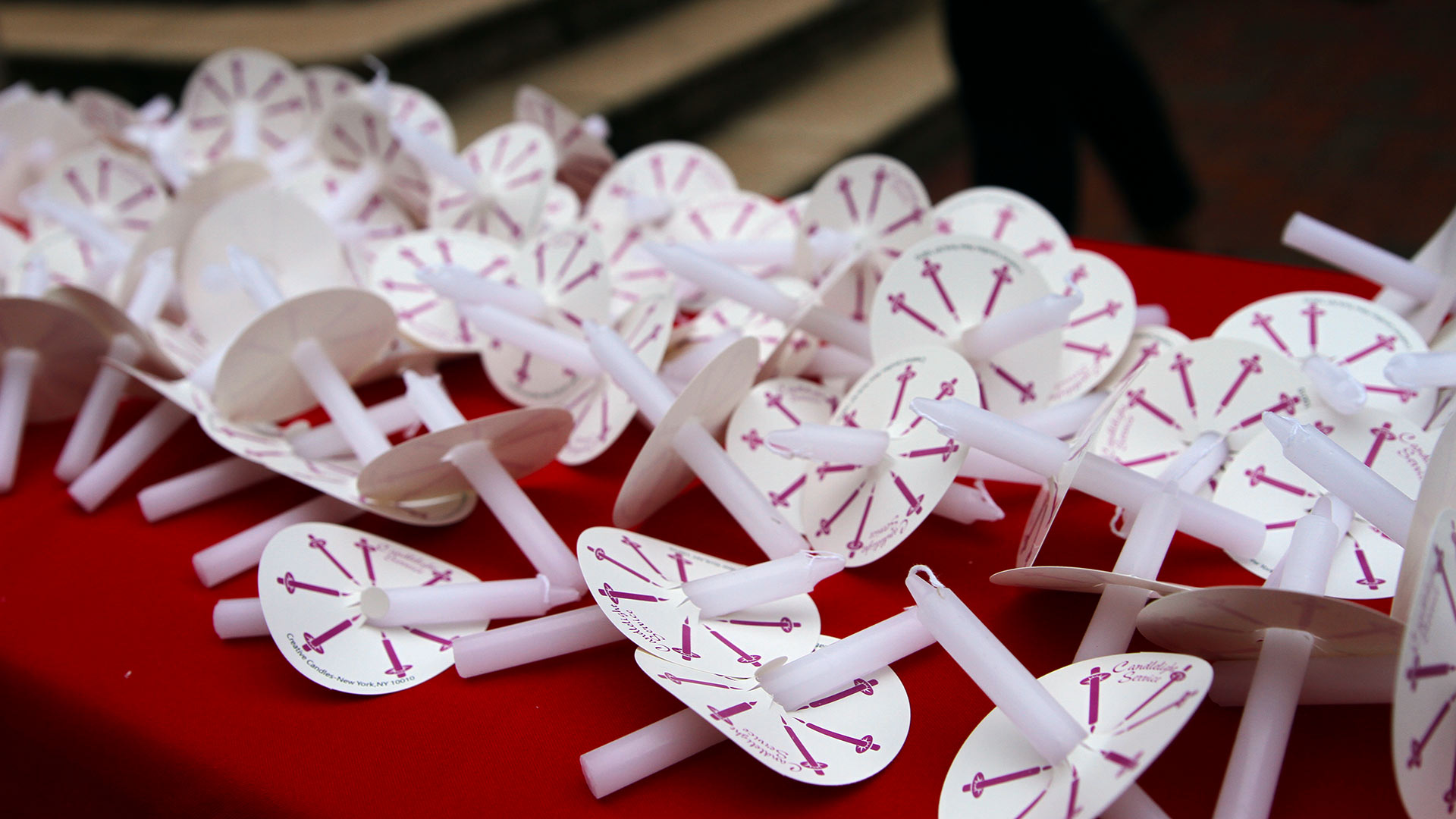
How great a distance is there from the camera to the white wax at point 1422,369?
84 centimetres

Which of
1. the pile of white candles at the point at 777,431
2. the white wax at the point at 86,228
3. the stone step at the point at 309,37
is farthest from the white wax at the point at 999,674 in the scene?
the stone step at the point at 309,37

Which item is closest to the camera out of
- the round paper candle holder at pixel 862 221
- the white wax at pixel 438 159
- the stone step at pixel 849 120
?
the round paper candle holder at pixel 862 221

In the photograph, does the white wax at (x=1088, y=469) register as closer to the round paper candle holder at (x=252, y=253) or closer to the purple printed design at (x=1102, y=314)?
the purple printed design at (x=1102, y=314)

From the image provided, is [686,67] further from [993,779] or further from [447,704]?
[993,779]

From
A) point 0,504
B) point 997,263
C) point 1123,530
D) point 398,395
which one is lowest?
point 0,504

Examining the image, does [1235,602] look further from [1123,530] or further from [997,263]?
[997,263]

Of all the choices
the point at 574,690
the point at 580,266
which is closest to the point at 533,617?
the point at 574,690

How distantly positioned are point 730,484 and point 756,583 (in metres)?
0.13

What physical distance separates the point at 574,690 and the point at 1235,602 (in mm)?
472

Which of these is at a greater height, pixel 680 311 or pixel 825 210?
pixel 825 210

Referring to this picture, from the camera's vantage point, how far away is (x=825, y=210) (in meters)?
1.21

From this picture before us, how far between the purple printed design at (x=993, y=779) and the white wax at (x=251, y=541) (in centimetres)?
62

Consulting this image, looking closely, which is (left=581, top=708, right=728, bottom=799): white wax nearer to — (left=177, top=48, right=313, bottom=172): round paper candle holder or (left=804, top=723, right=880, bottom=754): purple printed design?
(left=804, top=723, right=880, bottom=754): purple printed design

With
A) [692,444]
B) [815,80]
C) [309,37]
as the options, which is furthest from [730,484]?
[815,80]
